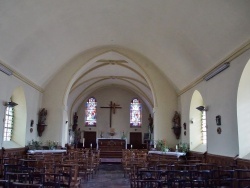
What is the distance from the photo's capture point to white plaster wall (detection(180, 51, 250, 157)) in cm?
848

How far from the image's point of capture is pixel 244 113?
839cm

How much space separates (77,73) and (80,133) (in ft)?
32.8

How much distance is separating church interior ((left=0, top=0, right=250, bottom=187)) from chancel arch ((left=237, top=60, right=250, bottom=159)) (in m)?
0.03

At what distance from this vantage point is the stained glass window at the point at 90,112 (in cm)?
2444

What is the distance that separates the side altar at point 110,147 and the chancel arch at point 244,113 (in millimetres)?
11871

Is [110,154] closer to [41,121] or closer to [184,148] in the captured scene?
[41,121]

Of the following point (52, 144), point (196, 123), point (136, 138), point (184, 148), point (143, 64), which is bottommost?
point (184, 148)

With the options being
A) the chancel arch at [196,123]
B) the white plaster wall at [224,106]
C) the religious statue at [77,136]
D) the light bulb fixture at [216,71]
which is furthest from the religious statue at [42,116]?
the religious statue at [77,136]

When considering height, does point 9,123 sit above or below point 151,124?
below

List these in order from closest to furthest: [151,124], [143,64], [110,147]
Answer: [143,64] → [110,147] → [151,124]

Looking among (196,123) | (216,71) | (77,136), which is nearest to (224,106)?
(216,71)

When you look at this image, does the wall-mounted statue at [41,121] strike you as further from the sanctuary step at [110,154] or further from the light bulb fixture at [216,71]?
the light bulb fixture at [216,71]

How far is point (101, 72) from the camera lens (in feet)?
62.0

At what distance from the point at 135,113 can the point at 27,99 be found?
506 inches
